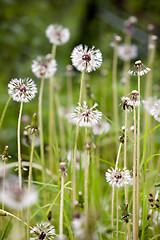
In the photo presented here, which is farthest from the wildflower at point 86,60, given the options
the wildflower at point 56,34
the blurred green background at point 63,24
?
the blurred green background at point 63,24

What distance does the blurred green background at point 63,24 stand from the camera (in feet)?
6.25

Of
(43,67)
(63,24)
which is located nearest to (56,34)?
(43,67)

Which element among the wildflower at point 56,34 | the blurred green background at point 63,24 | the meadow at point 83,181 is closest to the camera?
the meadow at point 83,181

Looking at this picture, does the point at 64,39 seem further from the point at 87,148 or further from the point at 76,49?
the point at 87,148

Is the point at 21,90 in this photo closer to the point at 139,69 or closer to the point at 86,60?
the point at 86,60

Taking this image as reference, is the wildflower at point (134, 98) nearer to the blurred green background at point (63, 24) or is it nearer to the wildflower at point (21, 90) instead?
the wildflower at point (21, 90)

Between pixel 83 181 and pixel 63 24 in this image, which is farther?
pixel 63 24

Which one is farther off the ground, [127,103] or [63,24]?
[63,24]

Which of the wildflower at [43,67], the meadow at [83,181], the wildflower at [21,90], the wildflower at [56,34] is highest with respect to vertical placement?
the wildflower at [56,34]

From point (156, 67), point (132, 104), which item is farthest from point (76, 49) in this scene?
point (156, 67)

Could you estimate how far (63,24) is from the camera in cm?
366

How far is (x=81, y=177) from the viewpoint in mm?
926

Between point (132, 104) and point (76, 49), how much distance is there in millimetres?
173

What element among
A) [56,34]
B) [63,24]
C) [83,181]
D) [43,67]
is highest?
[63,24]
